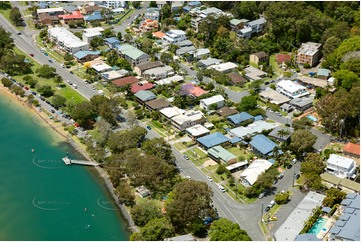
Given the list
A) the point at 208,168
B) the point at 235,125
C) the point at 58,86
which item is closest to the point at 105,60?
the point at 58,86

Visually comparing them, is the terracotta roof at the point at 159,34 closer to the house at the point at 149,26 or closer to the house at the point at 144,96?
the house at the point at 149,26

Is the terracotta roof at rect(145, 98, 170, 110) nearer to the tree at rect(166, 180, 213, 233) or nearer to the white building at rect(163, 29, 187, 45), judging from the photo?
the tree at rect(166, 180, 213, 233)

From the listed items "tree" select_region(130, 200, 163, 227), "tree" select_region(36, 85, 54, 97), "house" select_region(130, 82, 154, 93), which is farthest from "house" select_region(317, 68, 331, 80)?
"tree" select_region(36, 85, 54, 97)

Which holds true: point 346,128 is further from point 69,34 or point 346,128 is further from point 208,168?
point 69,34

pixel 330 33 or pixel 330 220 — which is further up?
pixel 330 33

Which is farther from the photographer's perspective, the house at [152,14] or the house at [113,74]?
the house at [152,14]

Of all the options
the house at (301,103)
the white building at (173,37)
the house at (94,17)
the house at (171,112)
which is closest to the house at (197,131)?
the house at (171,112)

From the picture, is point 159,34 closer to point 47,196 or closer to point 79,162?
point 79,162
